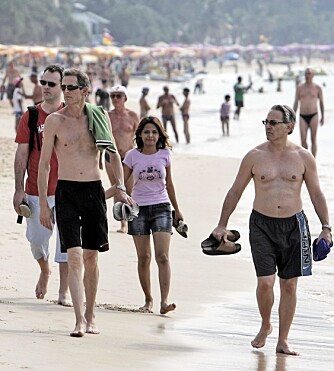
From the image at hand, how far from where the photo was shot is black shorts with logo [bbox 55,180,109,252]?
669 cm

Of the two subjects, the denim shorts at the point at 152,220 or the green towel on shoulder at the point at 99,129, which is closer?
the green towel on shoulder at the point at 99,129

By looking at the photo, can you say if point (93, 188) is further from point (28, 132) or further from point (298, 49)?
point (298, 49)

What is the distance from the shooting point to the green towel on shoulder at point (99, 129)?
6.68 m

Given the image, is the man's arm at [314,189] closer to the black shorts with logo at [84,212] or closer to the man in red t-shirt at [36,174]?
the black shorts with logo at [84,212]

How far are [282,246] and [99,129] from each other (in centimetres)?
126

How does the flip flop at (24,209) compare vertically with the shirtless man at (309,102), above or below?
below

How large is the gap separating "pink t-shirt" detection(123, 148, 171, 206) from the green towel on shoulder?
1.19 m

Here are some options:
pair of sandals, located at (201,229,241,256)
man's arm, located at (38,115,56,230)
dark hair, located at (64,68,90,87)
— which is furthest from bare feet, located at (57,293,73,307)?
dark hair, located at (64,68,90,87)

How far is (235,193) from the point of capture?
6.80 metres

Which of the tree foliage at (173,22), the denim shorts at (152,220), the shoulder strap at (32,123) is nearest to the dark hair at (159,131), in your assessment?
the denim shorts at (152,220)

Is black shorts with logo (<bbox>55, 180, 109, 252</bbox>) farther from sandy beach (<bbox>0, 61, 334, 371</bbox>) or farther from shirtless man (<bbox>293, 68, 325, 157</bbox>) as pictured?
shirtless man (<bbox>293, 68, 325, 157</bbox>)

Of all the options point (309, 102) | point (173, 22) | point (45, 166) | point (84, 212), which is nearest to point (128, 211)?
point (84, 212)

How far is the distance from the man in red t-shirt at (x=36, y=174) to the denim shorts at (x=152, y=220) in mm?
572

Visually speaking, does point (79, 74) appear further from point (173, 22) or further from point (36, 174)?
point (173, 22)
